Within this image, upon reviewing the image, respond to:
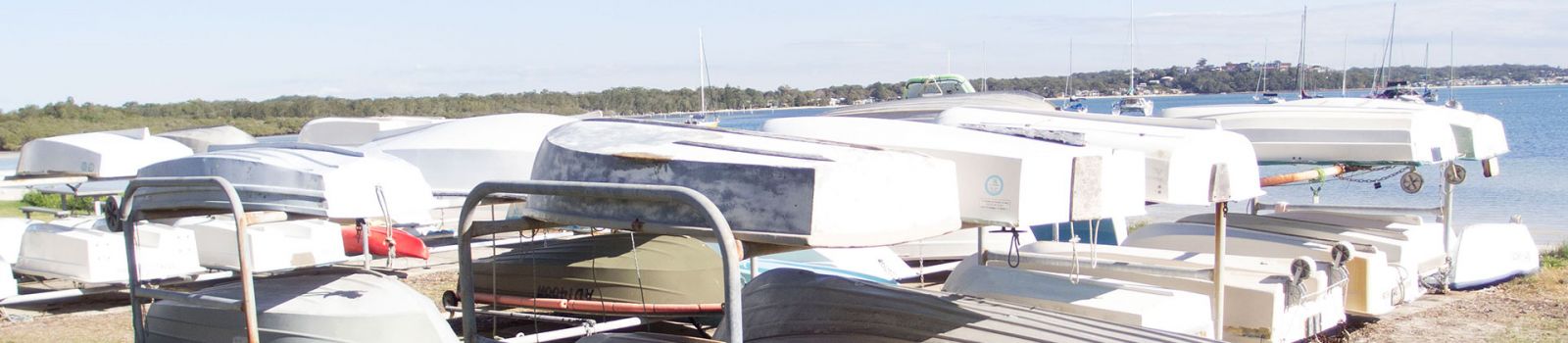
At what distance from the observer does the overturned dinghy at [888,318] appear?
4.30 meters

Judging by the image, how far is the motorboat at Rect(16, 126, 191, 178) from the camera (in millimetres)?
12719

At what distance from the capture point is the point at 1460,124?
970cm

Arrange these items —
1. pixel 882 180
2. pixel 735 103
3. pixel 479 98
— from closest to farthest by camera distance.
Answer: pixel 882 180 < pixel 479 98 < pixel 735 103

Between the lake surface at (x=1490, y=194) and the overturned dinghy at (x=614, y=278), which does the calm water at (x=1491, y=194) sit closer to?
the lake surface at (x=1490, y=194)

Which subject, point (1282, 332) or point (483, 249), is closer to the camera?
point (1282, 332)

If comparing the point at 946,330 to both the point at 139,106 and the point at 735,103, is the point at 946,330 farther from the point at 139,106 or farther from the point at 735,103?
the point at 139,106

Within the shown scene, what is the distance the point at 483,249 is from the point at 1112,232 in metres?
7.36

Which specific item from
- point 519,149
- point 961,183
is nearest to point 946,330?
point 961,183

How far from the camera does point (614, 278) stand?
835 centimetres

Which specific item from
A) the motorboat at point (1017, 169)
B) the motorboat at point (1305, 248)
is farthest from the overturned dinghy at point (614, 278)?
the motorboat at point (1017, 169)

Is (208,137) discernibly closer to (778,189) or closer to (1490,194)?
(778,189)

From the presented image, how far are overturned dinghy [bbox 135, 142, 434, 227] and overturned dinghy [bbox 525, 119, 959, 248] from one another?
231 cm

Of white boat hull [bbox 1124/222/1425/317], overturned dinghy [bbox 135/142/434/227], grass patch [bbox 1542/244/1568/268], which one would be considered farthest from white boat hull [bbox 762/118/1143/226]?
grass patch [bbox 1542/244/1568/268]

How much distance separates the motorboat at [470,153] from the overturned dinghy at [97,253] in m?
3.48
